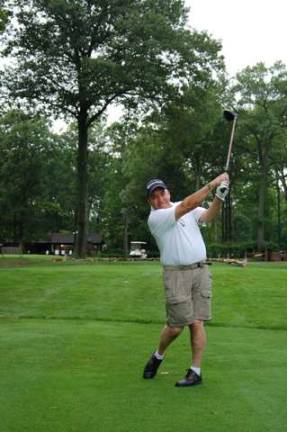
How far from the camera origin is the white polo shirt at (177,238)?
6.53 meters

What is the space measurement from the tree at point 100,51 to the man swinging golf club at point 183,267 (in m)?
32.7

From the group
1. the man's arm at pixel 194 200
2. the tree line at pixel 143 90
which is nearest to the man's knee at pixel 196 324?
the man's arm at pixel 194 200

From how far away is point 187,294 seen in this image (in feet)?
21.4

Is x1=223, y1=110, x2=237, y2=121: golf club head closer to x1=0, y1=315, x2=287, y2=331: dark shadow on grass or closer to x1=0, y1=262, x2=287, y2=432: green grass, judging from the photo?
x1=0, y1=262, x2=287, y2=432: green grass

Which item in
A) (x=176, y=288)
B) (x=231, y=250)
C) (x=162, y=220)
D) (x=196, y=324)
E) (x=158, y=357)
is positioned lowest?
(x=158, y=357)

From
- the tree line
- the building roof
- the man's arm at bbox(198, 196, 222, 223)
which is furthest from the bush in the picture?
the man's arm at bbox(198, 196, 222, 223)

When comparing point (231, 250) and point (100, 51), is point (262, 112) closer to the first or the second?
point (231, 250)

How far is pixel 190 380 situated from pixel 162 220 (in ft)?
5.06

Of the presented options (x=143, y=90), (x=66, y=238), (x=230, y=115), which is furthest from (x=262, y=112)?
(x=230, y=115)

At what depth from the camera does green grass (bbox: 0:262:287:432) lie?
504 centimetres

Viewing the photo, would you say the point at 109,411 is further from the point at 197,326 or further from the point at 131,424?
the point at 197,326

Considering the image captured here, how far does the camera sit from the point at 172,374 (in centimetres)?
699

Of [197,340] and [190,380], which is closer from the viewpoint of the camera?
[190,380]

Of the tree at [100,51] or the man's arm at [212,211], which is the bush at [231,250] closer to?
the tree at [100,51]
